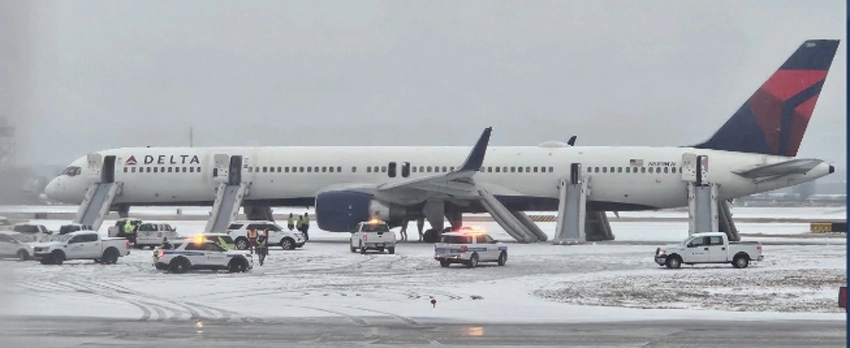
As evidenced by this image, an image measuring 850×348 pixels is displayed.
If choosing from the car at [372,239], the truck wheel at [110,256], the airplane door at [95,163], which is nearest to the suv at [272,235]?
the car at [372,239]

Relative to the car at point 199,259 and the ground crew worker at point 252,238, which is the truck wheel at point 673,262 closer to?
the car at point 199,259

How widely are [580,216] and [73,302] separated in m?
34.5

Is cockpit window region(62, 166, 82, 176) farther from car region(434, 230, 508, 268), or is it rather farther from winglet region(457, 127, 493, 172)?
car region(434, 230, 508, 268)

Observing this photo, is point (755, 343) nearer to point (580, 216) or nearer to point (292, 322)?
point (292, 322)

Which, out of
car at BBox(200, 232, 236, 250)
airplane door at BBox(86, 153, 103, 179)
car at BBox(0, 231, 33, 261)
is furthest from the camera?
airplane door at BBox(86, 153, 103, 179)

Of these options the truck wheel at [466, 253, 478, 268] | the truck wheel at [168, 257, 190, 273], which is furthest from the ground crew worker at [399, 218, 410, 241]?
the truck wheel at [168, 257, 190, 273]

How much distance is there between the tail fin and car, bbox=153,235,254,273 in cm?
2925

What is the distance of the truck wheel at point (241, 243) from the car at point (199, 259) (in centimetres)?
1297

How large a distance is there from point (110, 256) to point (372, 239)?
11269 mm

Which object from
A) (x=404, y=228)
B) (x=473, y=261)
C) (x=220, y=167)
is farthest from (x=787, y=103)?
(x=220, y=167)

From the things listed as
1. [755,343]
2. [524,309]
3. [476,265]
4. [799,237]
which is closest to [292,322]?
[524,309]

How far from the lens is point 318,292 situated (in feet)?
113

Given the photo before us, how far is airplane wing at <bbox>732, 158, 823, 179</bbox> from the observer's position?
58.7 meters

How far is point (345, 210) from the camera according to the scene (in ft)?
200
